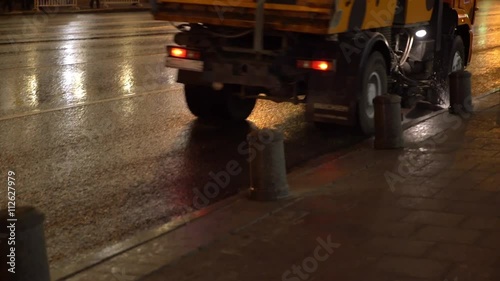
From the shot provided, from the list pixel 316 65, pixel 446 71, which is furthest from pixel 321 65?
pixel 446 71

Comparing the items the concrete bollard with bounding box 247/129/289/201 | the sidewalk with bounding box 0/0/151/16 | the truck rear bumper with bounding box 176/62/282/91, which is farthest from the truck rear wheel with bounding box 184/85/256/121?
the sidewalk with bounding box 0/0/151/16

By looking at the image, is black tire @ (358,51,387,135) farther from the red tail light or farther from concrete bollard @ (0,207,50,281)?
concrete bollard @ (0,207,50,281)

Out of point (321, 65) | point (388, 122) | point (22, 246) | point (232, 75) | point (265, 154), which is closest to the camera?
point (22, 246)

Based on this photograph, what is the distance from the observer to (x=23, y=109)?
1159cm

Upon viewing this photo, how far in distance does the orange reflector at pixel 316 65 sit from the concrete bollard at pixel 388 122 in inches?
28.9

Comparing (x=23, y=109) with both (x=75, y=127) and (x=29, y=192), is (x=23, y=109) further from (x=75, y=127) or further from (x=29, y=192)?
(x=29, y=192)

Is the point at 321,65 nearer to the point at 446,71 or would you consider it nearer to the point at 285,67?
the point at 285,67

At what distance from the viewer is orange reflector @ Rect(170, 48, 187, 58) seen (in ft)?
33.2

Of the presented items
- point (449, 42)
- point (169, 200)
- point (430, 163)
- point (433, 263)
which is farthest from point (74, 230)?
point (449, 42)

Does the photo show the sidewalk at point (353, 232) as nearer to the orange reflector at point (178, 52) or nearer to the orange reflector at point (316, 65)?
the orange reflector at point (316, 65)

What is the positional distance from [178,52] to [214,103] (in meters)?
1.19

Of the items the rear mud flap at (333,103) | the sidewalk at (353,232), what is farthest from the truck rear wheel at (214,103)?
the sidewalk at (353,232)

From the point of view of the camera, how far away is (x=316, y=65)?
9.51 metres

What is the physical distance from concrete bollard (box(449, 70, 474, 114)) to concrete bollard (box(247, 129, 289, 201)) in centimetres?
470
